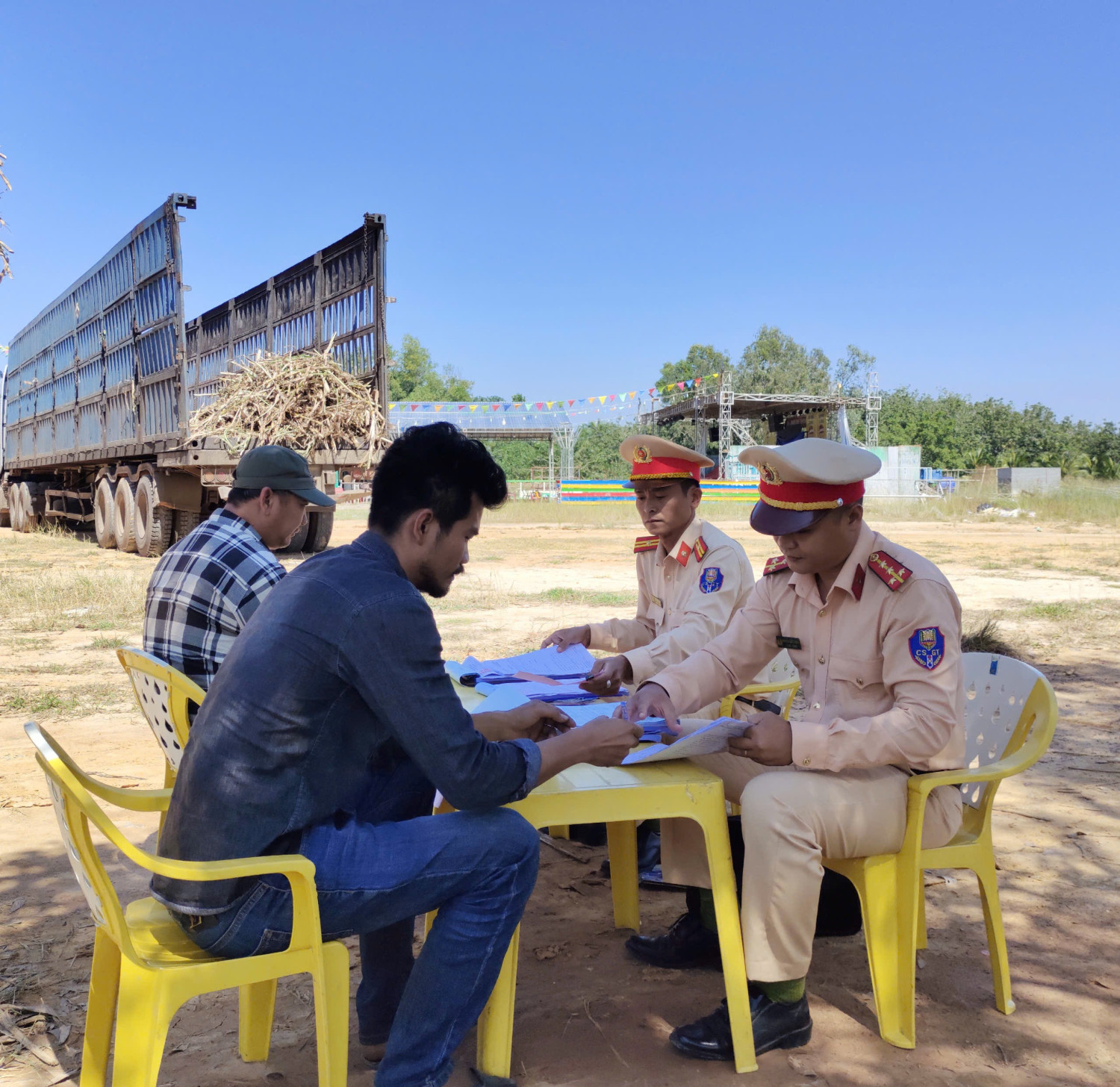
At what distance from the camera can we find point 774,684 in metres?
3.57

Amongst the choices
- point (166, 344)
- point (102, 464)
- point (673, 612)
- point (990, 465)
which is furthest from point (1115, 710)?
point (990, 465)

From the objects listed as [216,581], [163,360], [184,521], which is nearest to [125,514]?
[184,521]

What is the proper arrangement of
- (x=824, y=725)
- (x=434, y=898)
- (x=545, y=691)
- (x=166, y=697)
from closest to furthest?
(x=434, y=898)
(x=824, y=725)
(x=166, y=697)
(x=545, y=691)

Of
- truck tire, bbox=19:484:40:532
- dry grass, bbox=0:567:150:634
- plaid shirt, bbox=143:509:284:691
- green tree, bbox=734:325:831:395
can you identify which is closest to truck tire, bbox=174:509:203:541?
dry grass, bbox=0:567:150:634

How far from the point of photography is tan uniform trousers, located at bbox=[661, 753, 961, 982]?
228cm

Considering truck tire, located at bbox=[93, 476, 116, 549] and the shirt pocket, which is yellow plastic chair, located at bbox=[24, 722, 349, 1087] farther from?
truck tire, located at bbox=[93, 476, 116, 549]

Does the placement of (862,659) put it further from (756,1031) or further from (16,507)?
(16,507)

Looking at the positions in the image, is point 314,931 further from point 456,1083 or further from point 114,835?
point 456,1083

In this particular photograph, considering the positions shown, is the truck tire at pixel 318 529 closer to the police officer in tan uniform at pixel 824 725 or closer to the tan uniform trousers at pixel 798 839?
the police officer in tan uniform at pixel 824 725

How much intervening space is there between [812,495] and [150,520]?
12.2 m

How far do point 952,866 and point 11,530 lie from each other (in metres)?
23.6

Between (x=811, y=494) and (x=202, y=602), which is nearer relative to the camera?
(x=811, y=494)

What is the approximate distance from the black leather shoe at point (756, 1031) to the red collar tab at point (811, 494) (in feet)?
3.98

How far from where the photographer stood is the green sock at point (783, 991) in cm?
235
